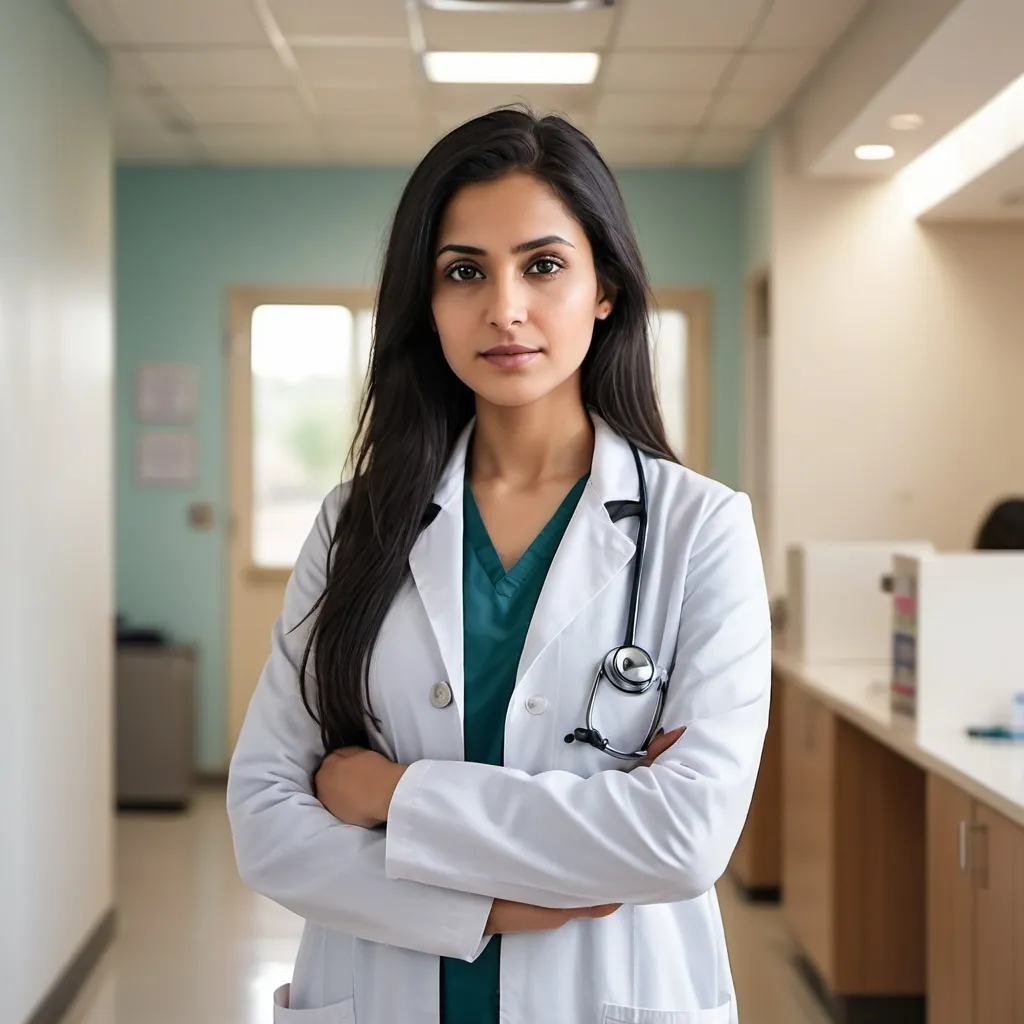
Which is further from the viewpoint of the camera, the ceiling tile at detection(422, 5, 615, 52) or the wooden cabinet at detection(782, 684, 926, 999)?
the ceiling tile at detection(422, 5, 615, 52)

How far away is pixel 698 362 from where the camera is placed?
21.5ft

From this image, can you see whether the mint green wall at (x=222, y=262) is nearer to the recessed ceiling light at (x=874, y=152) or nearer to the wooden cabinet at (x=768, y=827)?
the recessed ceiling light at (x=874, y=152)

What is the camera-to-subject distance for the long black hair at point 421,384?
56.4 inches

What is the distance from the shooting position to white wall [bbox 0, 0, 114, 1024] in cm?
330

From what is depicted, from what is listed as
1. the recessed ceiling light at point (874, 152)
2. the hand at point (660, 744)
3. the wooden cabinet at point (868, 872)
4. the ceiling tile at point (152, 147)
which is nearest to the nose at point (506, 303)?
the hand at point (660, 744)

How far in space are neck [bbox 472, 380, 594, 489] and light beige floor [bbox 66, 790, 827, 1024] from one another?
2597mm

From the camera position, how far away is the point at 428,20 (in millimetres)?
4203

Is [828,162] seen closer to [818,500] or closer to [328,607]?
[818,500]

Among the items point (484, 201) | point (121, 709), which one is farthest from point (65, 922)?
point (484, 201)

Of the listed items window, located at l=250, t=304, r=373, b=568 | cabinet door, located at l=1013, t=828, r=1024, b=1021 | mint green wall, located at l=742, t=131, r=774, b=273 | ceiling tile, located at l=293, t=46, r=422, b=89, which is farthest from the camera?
window, located at l=250, t=304, r=373, b=568

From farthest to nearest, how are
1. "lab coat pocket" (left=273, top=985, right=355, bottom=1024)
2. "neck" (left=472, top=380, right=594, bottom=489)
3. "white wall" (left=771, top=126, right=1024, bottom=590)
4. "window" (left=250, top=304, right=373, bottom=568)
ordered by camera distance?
"window" (left=250, top=304, right=373, bottom=568) → "white wall" (left=771, top=126, right=1024, bottom=590) → "neck" (left=472, top=380, right=594, bottom=489) → "lab coat pocket" (left=273, top=985, right=355, bottom=1024)

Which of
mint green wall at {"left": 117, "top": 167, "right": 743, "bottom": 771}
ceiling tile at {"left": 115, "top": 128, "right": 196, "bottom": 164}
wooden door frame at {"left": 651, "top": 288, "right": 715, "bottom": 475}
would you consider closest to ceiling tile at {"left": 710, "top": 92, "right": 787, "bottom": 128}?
mint green wall at {"left": 117, "top": 167, "right": 743, "bottom": 771}

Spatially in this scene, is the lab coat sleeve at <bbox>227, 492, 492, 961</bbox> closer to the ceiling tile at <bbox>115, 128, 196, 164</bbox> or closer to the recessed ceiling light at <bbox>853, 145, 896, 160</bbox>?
the recessed ceiling light at <bbox>853, 145, 896, 160</bbox>

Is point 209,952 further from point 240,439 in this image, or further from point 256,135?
point 256,135
